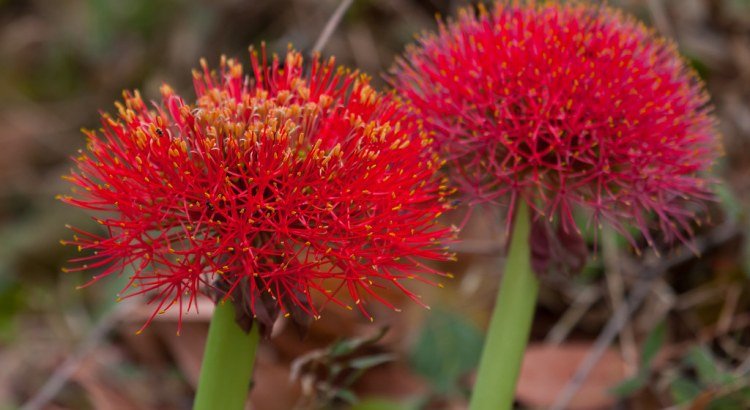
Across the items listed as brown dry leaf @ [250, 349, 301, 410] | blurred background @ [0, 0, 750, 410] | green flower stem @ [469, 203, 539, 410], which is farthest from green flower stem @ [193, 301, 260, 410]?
brown dry leaf @ [250, 349, 301, 410]

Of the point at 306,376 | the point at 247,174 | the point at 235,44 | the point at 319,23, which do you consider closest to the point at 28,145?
the point at 235,44

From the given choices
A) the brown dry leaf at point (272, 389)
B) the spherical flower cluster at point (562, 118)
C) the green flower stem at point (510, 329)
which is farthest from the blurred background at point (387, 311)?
the spherical flower cluster at point (562, 118)

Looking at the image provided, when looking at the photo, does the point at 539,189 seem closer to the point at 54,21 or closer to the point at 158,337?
the point at 158,337

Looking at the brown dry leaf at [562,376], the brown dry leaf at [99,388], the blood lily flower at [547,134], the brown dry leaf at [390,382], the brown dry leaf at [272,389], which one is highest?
the blood lily flower at [547,134]

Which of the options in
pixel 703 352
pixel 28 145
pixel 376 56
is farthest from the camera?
pixel 28 145

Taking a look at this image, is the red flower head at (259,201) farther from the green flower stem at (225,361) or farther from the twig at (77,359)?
the twig at (77,359)

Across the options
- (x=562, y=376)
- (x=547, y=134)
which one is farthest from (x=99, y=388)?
(x=547, y=134)

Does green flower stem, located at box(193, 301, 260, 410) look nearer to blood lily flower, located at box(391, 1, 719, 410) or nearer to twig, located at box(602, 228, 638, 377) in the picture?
blood lily flower, located at box(391, 1, 719, 410)
